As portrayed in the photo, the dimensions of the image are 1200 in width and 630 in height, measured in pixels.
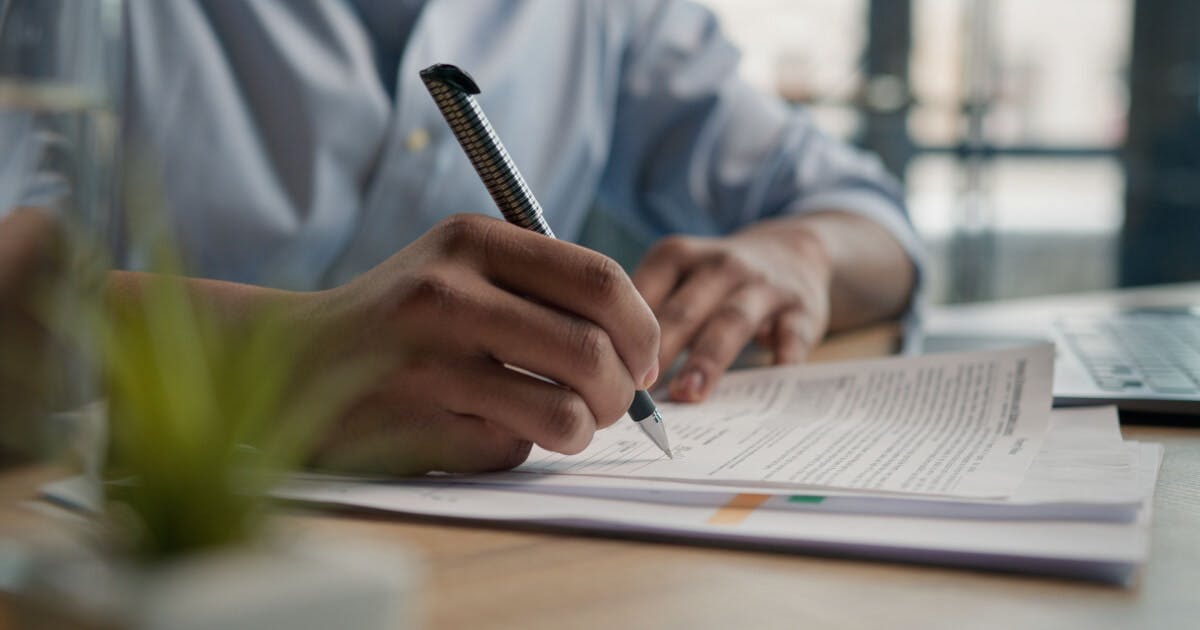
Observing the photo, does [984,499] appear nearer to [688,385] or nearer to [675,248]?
[688,385]

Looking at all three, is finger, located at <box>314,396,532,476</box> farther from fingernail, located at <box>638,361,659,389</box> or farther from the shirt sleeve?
the shirt sleeve

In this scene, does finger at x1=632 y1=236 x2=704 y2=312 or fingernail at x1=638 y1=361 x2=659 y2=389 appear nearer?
fingernail at x1=638 y1=361 x2=659 y2=389

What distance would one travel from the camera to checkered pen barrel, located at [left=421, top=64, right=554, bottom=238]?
0.46 metres

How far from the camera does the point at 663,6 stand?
3.70 feet

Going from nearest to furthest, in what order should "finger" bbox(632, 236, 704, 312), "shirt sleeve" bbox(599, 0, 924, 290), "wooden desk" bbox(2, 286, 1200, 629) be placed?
1. "wooden desk" bbox(2, 286, 1200, 629)
2. "finger" bbox(632, 236, 704, 312)
3. "shirt sleeve" bbox(599, 0, 924, 290)

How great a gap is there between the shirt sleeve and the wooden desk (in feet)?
2.37

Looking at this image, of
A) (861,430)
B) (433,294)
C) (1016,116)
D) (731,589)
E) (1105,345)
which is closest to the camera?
(731,589)

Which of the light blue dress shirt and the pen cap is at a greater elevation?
the light blue dress shirt

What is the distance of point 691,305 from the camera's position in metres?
0.71

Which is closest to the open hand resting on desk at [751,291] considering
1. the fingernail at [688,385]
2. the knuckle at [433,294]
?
the fingernail at [688,385]

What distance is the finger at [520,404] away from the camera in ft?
1.44

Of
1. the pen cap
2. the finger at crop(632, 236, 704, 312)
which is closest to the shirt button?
the finger at crop(632, 236, 704, 312)

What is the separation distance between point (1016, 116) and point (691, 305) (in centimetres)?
286

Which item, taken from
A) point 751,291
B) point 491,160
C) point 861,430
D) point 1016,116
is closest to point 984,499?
point 861,430
